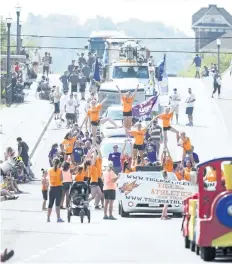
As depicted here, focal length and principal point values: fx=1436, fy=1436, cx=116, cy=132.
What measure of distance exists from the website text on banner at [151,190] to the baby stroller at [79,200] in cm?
160

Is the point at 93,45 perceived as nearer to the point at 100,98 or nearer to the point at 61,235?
the point at 100,98

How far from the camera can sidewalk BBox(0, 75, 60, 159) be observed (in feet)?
170

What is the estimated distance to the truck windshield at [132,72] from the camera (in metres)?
59.9

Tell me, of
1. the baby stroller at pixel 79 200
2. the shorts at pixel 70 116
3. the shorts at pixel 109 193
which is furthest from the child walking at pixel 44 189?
the shorts at pixel 70 116

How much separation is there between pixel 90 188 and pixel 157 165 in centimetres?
297

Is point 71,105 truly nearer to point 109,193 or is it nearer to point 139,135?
point 139,135

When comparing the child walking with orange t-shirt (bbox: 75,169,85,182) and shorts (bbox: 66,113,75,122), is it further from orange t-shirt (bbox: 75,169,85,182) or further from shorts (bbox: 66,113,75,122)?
shorts (bbox: 66,113,75,122)

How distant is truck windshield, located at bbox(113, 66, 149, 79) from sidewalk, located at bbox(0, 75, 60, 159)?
3.31 m

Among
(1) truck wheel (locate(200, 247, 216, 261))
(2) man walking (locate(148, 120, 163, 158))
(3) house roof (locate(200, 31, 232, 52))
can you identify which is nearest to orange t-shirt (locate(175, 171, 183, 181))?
(2) man walking (locate(148, 120, 163, 158))

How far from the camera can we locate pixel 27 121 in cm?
5819

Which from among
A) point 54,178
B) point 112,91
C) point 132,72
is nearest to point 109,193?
point 54,178

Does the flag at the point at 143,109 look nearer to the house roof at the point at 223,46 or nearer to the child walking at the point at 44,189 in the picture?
the child walking at the point at 44,189

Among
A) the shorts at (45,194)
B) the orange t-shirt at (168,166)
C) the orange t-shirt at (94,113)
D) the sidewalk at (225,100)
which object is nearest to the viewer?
the shorts at (45,194)

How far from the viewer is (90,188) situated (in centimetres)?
3444
